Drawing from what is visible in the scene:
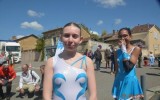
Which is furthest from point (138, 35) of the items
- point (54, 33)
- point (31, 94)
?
point (31, 94)

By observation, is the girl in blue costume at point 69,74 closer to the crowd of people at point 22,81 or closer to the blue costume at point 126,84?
the blue costume at point 126,84

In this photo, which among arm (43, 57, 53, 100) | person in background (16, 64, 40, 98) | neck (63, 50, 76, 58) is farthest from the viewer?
person in background (16, 64, 40, 98)

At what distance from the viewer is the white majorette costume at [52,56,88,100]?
2363 millimetres

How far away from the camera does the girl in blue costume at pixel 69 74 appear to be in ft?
7.77

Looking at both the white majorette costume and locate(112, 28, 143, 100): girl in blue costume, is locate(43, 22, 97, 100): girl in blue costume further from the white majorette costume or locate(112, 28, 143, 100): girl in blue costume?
locate(112, 28, 143, 100): girl in blue costume

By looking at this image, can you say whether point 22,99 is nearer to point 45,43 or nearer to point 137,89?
point 137,89

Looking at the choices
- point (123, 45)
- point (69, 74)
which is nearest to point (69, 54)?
point (69, 74)

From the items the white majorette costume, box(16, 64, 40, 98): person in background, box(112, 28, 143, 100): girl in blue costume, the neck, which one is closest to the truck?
box(16, 64, 40, 98): person in background

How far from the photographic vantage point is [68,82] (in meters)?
2.36

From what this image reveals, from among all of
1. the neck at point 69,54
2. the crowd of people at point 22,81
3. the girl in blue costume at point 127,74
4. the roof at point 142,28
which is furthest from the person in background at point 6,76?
the roof at point 142,28

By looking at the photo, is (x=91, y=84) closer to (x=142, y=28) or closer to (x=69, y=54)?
(x=69, y=54)

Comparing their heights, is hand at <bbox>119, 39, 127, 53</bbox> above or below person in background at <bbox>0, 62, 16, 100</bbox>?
above

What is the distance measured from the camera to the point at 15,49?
1544 inches

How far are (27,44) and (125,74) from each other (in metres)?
75.3
